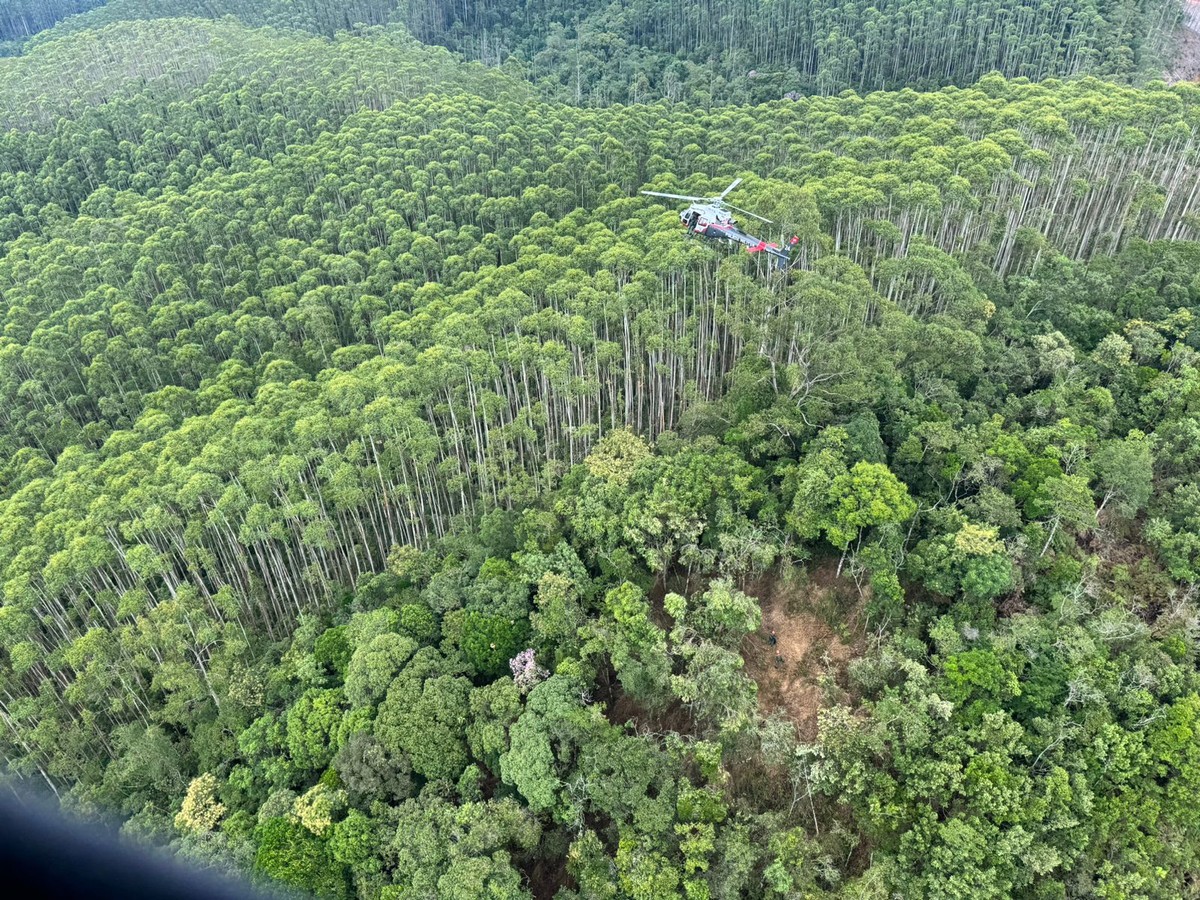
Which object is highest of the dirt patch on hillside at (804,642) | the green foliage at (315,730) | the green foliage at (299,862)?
the dirt patch on hillside at (804,642)

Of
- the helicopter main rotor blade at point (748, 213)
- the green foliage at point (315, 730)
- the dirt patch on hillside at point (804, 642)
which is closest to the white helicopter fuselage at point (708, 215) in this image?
the helicopter main rotor blade at point (748, 213)

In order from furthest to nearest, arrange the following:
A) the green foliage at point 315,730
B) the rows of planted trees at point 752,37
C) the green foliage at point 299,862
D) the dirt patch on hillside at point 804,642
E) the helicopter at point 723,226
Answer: the rows of planted trees at point 752,37, the helicopter at point 723,226, the green foliage at point 315,730, the dirt patch on hillside at point 804,642, the green foliage at point 299,862

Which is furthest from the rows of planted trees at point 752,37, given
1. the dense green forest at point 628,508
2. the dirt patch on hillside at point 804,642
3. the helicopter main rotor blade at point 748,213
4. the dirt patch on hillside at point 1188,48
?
the dirt patch on hillside at point 804,642

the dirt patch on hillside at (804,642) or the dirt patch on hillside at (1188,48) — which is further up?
the dirt patch on hillside at (1188,48)

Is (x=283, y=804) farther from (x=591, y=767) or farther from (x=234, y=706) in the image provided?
(x=591, y=767)

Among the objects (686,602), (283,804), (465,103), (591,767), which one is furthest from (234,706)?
(465,103)

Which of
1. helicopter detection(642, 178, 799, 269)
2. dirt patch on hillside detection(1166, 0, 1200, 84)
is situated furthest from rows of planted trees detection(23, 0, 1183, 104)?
helicopter detection(642, 178, 799, 269)

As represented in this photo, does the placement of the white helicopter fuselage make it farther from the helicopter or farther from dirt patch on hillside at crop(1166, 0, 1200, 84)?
dirt patch on hillside at crop(1166, 0, 1200, 84)

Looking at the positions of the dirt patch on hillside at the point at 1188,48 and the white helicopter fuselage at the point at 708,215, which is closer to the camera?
the white helicopter fuselage at the point at 708,215

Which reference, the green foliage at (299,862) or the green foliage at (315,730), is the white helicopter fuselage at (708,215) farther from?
the green foliage at (299,862)

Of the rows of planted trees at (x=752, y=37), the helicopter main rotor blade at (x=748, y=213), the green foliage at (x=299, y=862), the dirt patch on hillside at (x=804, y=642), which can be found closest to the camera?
the green foliage at (x=299, y=862)
